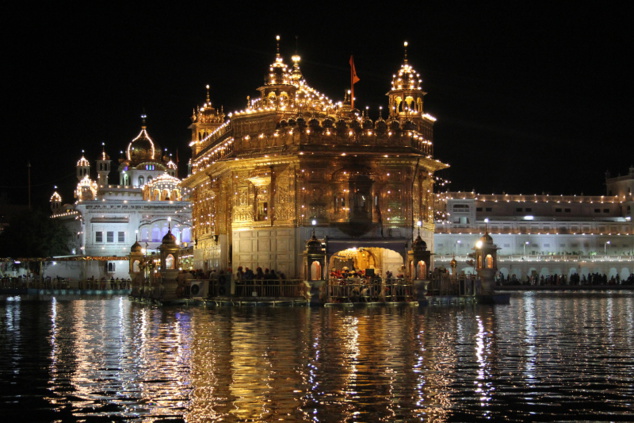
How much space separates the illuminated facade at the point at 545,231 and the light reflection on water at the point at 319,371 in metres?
62.5

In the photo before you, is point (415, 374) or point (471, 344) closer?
point (415, 374)

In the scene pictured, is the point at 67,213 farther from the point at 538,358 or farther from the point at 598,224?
the point at 538,358

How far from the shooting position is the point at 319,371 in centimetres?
1452

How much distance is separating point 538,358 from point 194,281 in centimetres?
2575

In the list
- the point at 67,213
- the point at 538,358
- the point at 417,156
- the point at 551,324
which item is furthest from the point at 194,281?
the point at 67,213

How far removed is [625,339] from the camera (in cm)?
2009

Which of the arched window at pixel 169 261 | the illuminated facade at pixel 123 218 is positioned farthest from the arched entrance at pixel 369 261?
the illuminated facade at pixel 123 218

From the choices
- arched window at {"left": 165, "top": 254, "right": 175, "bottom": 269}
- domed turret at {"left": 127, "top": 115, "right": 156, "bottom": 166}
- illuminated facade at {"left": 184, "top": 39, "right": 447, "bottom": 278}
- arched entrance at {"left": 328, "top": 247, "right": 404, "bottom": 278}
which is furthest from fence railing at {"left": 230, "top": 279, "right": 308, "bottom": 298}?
domed turret at {"left": 127, "top": 115, "right": 156, "bottom": 166}

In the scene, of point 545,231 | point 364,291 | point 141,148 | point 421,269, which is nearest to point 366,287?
point 364,291

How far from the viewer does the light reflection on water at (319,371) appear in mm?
11219

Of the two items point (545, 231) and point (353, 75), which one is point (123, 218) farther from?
point (353, 75)

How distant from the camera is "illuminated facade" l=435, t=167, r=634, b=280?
294 ft

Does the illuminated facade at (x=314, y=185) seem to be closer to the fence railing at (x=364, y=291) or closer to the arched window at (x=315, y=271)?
the arched window at (x=315, y=271)

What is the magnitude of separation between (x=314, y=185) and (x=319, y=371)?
27.9 m
